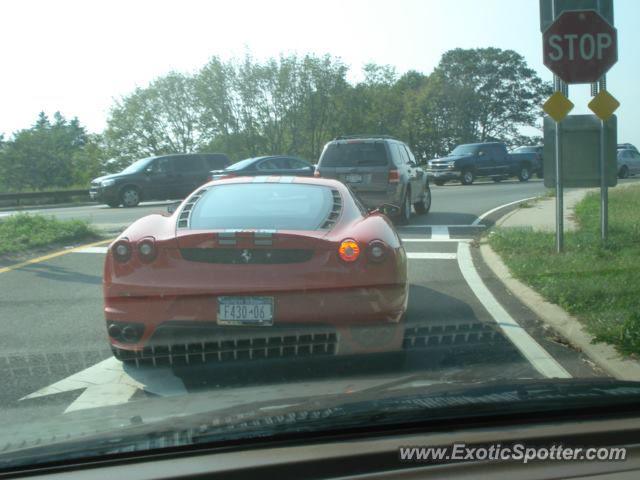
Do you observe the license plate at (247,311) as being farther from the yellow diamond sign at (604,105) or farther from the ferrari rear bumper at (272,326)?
the yellow diamond sign at (604,105)

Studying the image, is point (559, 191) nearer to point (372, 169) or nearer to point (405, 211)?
point (372, 169)

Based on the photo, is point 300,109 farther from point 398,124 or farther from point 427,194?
point 427,194

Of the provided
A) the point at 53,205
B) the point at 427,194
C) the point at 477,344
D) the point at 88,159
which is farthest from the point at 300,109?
the point at 477,344

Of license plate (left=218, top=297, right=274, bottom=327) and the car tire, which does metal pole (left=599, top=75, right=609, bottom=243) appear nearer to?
license plate (left=218, top=297, right=274, bottom=327)

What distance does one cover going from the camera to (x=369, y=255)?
5.30 metres

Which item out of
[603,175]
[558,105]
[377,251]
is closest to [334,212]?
[377,251]

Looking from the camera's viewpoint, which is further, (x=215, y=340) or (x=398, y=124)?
(x=398, y=124)

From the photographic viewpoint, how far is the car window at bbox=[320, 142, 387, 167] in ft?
50.3

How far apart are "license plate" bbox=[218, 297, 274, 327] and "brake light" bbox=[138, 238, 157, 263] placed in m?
0.60

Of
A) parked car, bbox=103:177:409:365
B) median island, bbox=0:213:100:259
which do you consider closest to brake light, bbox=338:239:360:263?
parked car, bbox=103:177:409:365

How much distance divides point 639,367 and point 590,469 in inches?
126

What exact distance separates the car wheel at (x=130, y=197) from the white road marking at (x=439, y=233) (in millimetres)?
13396

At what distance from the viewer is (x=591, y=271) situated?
851 centimetres

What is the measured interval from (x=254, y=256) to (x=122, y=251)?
38.4 inches
